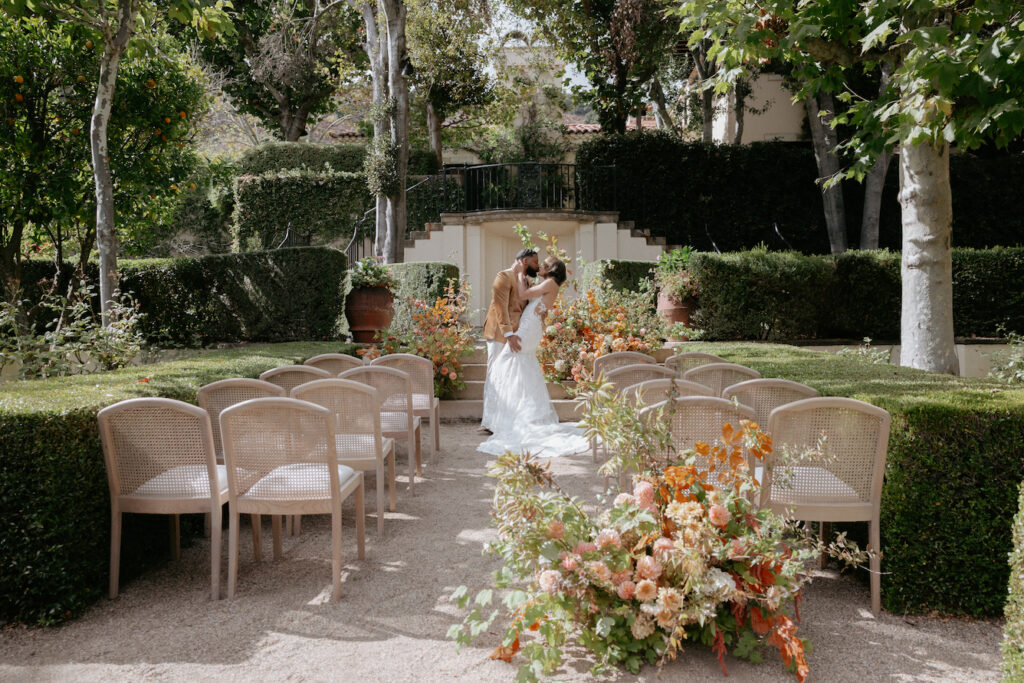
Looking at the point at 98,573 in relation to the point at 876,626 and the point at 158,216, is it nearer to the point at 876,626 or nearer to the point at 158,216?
the point at 876,626

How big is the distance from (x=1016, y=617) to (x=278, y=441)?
10.0ft

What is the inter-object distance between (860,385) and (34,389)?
5.00 metres

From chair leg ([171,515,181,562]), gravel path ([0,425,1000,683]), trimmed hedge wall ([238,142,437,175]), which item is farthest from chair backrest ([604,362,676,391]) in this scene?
trimmed hedge wall ([238,142,437,175])

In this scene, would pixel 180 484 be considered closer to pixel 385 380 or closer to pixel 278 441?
pixel 278 441

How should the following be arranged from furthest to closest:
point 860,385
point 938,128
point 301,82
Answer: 1. point 301,82
2. point 938,128
3. point 860,385

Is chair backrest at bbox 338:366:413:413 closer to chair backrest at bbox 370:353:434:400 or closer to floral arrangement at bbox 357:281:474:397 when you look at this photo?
chair backrest at bbox 370:353:434:400

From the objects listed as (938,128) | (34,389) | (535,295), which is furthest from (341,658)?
(938,128)

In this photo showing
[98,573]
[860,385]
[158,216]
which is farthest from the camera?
[158,216]

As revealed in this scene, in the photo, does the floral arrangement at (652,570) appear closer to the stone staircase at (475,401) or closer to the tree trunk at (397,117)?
the stone staircase at (475,401)

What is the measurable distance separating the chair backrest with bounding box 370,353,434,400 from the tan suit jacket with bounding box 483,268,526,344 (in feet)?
3.62

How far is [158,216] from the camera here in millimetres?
10789

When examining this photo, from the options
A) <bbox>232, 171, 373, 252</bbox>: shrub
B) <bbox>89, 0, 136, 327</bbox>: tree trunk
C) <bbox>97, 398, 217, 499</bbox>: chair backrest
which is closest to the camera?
<bbox>97, 398, 217, 499</bbox>: chair backrest

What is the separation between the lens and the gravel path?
2.64 meters

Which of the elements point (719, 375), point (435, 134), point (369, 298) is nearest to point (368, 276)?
point (369, 298)
